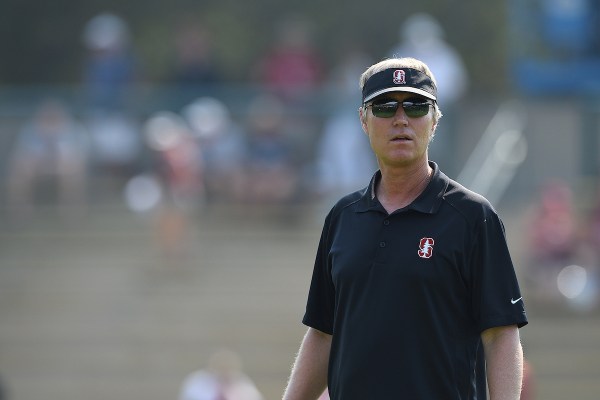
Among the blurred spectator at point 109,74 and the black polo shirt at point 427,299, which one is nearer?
the black polo shirt at point 427,299

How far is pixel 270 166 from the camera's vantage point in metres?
14.4

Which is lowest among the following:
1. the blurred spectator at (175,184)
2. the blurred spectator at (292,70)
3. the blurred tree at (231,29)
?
the blurred spectator at (175,184)

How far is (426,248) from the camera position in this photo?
3.16 meters

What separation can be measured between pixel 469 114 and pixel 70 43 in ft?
45.0

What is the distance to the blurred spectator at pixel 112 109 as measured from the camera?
15086 millimetres

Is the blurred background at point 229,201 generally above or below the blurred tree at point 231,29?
below

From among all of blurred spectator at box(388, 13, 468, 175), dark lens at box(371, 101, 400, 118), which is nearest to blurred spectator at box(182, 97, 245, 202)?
blurred spectator at box(388, 13, 468, 175)

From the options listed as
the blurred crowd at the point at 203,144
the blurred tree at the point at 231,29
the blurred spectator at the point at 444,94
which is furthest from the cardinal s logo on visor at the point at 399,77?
the blurred tree at the point at 231,29

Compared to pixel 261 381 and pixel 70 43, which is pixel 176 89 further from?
pixel 70 43

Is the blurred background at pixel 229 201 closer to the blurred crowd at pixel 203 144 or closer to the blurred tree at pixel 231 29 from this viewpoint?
the blurred crowd at pixel 203 144

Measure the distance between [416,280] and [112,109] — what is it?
12787 millimetres

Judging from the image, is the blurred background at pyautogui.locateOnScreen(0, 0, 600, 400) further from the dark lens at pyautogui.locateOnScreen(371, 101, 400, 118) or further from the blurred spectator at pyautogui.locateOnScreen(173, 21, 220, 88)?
the dark lens at pyautogui.locateOnScreen(371, 101, 400, 118)

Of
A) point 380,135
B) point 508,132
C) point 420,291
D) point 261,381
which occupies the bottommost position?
point 261,381

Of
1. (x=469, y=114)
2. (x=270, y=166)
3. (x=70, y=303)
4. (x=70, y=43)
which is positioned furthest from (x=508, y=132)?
(x=70, y=43)
